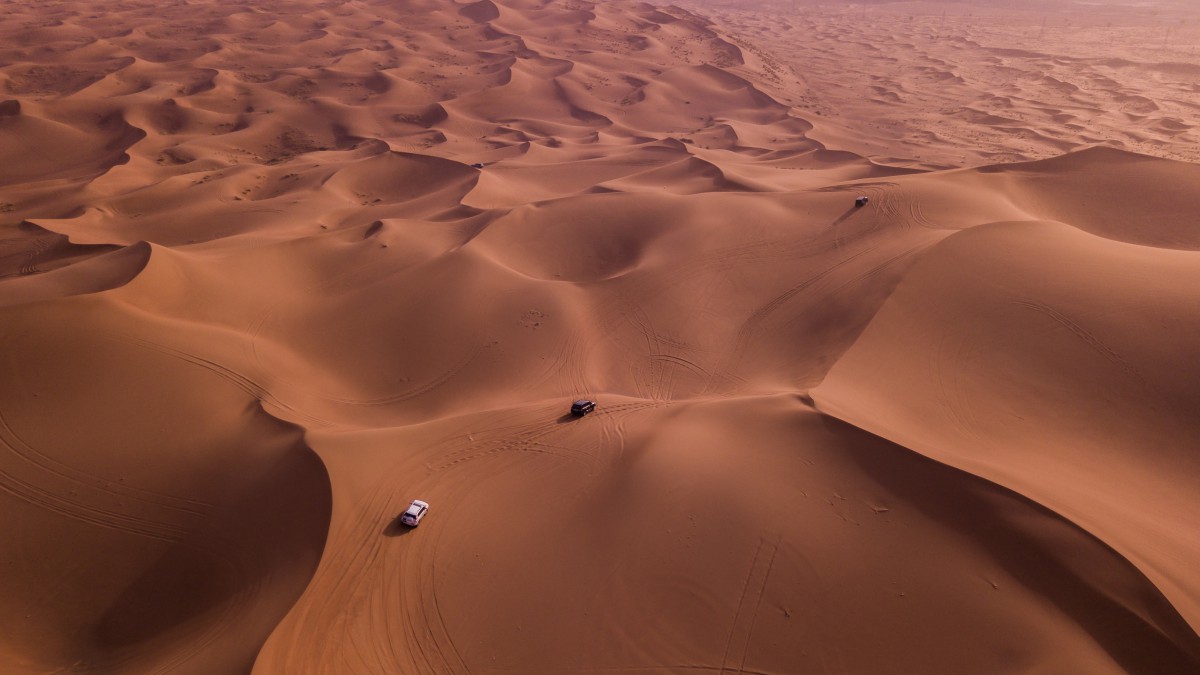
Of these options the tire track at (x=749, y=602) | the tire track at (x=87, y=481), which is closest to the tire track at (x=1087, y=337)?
the tire track at (x=749, y=602)

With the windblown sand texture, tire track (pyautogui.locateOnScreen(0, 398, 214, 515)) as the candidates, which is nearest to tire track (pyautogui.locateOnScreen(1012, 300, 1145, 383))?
the windblown sand texture

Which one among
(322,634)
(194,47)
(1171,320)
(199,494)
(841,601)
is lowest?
(194,47)

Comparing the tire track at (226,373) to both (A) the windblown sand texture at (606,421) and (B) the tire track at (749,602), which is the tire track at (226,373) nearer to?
(A) the windblown sand texture at (606,421)

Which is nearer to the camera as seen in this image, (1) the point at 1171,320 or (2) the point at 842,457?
(2) the point at 842,457

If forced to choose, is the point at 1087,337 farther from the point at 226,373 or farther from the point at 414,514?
A: the point at 226,373

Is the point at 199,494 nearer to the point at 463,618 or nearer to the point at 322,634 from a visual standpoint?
the point at 322,634

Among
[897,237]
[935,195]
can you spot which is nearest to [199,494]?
[897,237]
